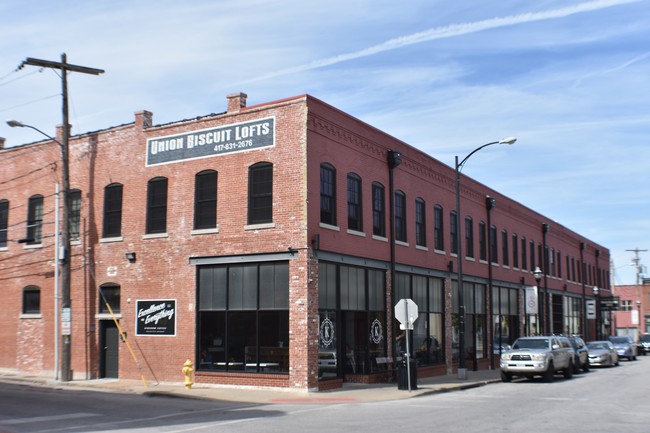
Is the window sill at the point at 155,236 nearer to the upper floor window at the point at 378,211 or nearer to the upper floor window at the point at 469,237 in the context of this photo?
the upper floor window at the point at 378,211

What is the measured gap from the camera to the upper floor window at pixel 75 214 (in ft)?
94.5

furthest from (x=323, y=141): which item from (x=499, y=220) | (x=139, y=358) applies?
(x=499, y=220)

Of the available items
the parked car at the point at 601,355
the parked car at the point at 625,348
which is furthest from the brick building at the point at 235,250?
the parked car at the point at 625,348

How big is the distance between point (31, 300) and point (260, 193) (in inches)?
482

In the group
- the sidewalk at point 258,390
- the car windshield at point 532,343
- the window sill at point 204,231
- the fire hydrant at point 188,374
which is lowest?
the sidewalk at point 258,390

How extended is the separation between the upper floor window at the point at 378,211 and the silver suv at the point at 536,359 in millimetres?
6954

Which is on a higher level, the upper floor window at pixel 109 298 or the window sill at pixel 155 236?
the window sill at pixel 155 236

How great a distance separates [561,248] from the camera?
55844 mm

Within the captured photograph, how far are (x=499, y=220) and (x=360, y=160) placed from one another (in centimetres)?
1774

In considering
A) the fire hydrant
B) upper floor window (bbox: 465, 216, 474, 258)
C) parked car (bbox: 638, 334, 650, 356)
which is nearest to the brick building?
the fire hydrant

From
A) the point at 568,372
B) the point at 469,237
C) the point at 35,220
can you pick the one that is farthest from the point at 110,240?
A: the point at 568,372

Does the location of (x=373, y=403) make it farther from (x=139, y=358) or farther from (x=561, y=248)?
(x=561, y=248)

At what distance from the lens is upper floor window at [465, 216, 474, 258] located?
121 feet

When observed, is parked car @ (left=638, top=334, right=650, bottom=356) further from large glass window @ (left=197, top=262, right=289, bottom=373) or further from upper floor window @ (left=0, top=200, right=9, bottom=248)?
upper floor window @ (left=0, top=200, right=9, bottom=248)
